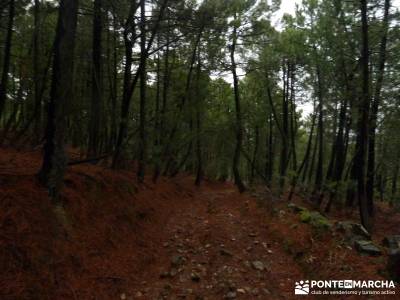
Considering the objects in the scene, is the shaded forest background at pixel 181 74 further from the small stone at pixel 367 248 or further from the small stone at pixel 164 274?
the small stone at pixel 367 248

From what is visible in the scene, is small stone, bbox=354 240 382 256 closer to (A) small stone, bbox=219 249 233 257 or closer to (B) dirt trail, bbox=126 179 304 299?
(B) dirt trail, bbox=126 179 304 299

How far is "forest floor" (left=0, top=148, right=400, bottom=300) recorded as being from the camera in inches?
177

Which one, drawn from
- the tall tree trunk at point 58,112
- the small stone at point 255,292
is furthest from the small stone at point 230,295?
the tall tree trunk at point 58,112

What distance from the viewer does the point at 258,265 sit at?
6332 mm

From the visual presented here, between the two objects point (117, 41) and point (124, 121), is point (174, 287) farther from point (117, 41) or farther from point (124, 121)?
point (117, 41)

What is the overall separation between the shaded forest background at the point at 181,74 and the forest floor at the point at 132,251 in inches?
30.1

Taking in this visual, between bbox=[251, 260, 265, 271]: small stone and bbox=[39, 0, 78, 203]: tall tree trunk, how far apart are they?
14.3ft

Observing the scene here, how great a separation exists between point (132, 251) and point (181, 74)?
41.9 ft

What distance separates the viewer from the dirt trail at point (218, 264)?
525 cm

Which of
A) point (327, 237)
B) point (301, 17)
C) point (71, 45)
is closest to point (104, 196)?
point (71, 45)

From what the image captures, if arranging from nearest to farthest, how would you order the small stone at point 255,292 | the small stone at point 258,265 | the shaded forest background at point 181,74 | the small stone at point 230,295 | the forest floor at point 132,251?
the forest floor at point 132,251
the small stone at point 230,295
the small stone at point 255,292
the small stone at point 258,265
the shaded forest background at point 181,74

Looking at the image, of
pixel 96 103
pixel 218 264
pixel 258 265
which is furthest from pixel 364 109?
pixel 96 103

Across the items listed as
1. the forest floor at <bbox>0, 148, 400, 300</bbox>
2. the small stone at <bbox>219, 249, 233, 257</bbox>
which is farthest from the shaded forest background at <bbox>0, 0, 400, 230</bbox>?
the small stone at <bbox>219, 249, 233, 257</bbox>

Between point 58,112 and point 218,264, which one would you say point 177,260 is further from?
point 58,112
